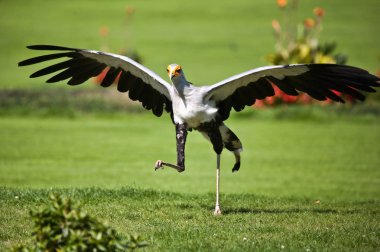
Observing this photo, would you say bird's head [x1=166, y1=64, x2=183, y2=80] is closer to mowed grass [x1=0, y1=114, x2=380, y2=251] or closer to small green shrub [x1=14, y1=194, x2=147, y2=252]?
mowed grass [x1=0, y1=114, x2=380, y2=251]

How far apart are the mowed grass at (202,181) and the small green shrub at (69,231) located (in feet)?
4.50

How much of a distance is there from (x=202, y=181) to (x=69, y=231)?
8.80 m

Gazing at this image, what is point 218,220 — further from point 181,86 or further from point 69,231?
point 69,231

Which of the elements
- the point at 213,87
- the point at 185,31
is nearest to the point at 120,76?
the point at 213,87

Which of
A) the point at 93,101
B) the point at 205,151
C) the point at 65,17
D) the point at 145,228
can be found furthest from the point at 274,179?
the point at 65,17

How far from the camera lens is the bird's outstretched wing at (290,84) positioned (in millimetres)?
8945

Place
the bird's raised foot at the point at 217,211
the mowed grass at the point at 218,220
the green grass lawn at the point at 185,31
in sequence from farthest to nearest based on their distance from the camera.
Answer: the green grass lawn at the point at 185,31, the bird's raised foot at the point at 217,211, the mowed grass at the point at 218,220

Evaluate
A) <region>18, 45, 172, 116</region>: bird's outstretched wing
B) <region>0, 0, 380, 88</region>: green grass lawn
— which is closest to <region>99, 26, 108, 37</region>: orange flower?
<region>0, 0, 380, 88</region>: green grass lawn

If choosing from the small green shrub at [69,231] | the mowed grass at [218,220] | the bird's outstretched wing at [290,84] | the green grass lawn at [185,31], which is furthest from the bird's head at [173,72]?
the green grass lawn at [185,31]

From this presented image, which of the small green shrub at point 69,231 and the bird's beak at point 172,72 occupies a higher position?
the bird's beak at point 172,72

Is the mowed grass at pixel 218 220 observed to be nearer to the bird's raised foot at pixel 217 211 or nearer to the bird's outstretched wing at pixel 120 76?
the bird's raised foot at pixel 217 211

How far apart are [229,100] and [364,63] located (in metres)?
21.3

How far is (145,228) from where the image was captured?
7891 mm

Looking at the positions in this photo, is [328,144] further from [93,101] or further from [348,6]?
[348,6]
